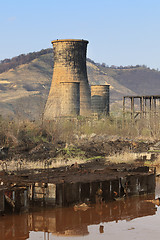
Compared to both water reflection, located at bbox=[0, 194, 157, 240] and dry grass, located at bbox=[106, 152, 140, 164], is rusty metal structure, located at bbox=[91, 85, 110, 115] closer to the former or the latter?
dry grass, located at bbox=[106, 152, 140, 164]

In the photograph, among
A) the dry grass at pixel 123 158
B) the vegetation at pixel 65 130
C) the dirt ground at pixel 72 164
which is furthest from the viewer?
the vegetation at pixel 65 130

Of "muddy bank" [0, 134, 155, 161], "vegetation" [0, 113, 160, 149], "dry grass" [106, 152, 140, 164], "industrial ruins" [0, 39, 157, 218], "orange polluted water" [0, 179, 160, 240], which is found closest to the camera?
"orange polluted water" [0, 179, 160, 240]

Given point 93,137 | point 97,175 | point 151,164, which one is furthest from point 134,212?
point 93,137

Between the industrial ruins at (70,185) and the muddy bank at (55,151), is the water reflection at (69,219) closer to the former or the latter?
the industrial ruins at (70,185)

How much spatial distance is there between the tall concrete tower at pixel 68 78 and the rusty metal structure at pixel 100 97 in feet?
4.49

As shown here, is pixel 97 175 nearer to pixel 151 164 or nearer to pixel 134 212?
pixel 134 212

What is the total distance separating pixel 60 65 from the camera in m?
52.8

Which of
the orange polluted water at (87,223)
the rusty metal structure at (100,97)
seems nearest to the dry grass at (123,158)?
the orange polluted water at (87,223)

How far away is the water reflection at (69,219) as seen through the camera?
458 inches

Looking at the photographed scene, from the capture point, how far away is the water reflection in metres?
11.6

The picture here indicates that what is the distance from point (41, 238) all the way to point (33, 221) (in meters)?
1.29

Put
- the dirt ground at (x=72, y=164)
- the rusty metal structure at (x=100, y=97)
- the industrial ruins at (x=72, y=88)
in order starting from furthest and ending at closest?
the rusty metal structure at (x=100, y=97) < the industrial ruins at (x=72, y=88) < the dirt ground at (x=72, y=164)

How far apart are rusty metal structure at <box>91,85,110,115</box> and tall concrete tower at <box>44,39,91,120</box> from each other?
4.49ft

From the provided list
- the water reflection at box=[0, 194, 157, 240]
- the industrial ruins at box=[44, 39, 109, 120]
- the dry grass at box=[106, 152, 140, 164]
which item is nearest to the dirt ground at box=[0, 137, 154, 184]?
the dry grass at box=[106, 152, 140, 164]
